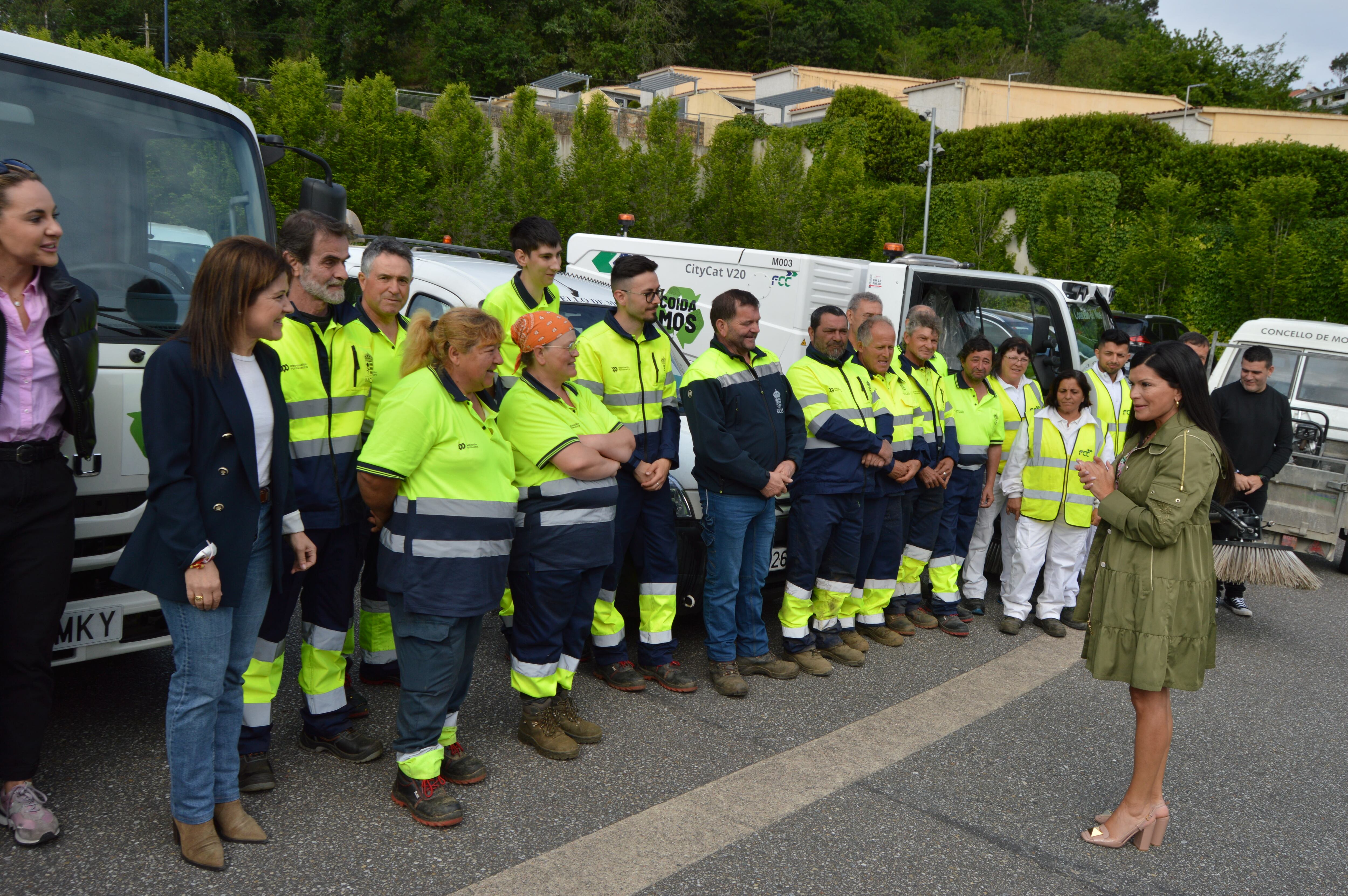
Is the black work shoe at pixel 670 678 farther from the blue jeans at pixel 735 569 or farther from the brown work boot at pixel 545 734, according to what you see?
the brown work boot at pixel 545 734

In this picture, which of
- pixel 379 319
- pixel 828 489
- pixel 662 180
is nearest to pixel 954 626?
pixel 828 489

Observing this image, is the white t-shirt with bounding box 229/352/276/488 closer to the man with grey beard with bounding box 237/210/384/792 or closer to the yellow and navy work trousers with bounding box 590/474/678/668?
the man with grey beard with bounding box 237/210/384/792

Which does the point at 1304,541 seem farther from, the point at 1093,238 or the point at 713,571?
the point at 1093,238

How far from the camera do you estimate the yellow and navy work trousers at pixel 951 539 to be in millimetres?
6602

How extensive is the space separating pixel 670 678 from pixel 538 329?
6.86 ft

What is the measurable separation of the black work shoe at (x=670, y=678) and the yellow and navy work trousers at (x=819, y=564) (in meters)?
0.74

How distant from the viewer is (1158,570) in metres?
3.76

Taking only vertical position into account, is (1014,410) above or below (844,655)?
above

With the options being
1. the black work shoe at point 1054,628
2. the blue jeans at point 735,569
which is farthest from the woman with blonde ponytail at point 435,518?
the black work shoe at point 1054,628

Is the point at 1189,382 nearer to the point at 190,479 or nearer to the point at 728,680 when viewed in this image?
the point at 728,680

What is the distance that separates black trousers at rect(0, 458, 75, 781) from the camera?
10.3 feet

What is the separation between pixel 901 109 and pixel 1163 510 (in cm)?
3661

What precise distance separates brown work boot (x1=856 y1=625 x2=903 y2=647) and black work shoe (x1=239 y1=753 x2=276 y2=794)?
144 inches

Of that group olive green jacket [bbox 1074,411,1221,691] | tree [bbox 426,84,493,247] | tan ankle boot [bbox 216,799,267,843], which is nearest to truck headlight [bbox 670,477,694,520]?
olive green jacket [bbox 1074,411,1221,691]
